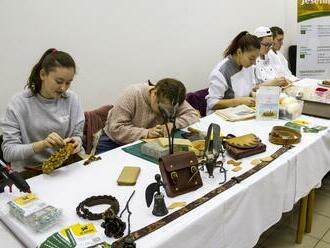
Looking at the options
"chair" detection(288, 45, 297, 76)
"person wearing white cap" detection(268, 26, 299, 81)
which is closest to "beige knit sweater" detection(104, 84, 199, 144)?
"person wearing white cap" detection(268, 26, 299, 81)

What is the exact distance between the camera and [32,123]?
5.50 feet

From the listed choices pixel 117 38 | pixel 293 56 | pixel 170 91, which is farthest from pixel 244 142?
pixel 293 56

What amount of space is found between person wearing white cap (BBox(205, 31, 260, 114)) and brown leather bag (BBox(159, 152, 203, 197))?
3.93ft

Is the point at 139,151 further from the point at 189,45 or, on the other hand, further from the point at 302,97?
the point at 189,45

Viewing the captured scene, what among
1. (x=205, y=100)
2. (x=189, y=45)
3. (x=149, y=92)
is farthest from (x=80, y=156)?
(x=189, y=45)

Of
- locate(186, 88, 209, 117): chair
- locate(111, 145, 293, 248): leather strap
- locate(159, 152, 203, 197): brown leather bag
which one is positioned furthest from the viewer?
locate(186, 88, 209, 117): chair

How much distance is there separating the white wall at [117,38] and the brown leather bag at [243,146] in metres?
1.39

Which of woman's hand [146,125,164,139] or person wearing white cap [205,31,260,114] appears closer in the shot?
woman's hand [146,125,164,139]

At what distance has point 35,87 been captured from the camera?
5.48 ft

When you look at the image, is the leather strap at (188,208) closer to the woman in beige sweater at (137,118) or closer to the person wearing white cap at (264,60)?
the woman in beige sweater at (137,118)

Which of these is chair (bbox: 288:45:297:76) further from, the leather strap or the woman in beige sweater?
the leather strap

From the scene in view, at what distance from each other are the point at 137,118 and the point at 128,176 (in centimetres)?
64

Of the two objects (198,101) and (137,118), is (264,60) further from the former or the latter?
(137,118)

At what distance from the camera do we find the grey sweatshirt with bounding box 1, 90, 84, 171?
1.60m
